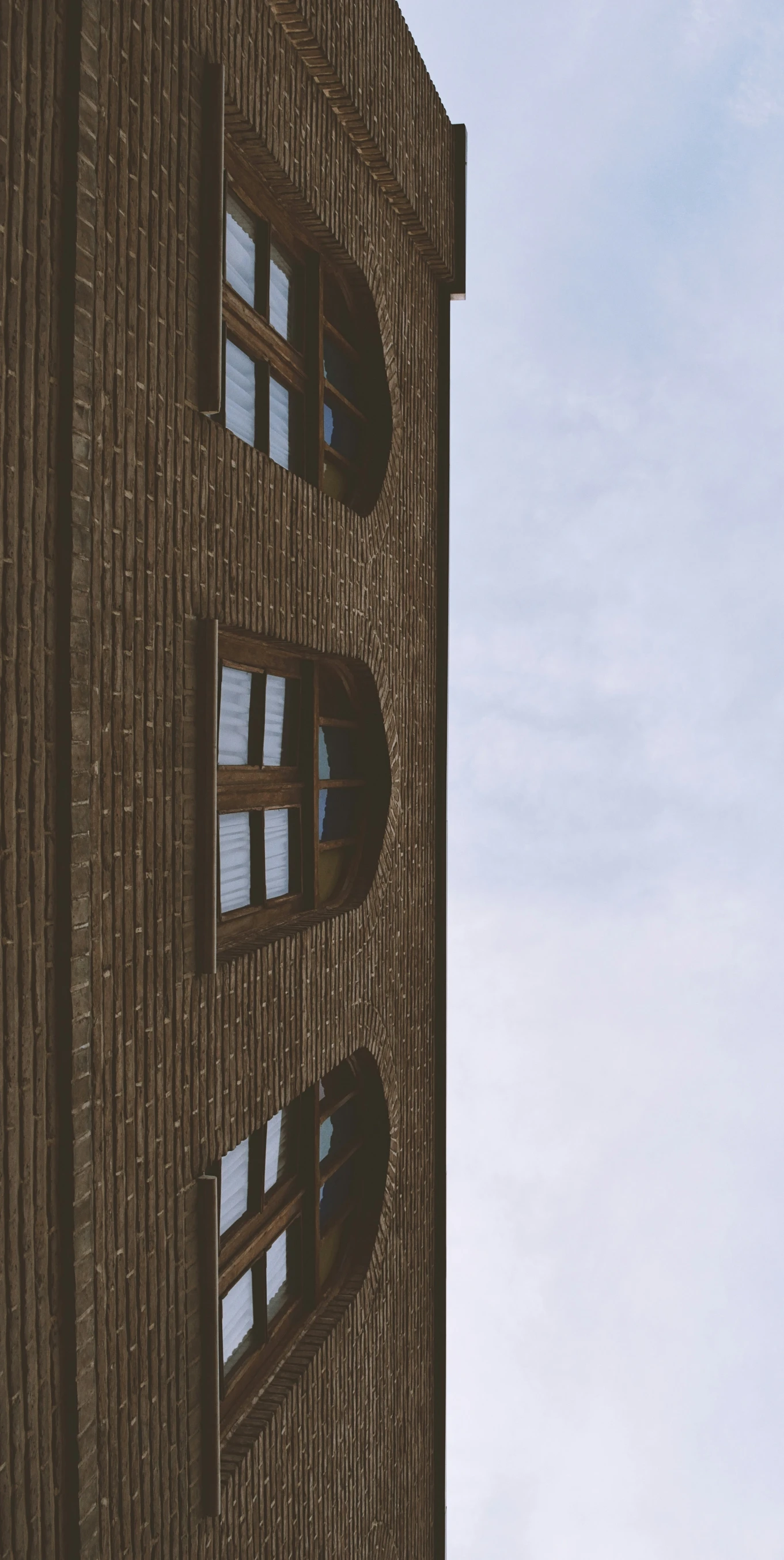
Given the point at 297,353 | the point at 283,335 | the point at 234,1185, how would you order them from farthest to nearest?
the point at 297,353, the point at 283,335, the point at 234,1185

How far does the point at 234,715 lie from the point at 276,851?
183cm

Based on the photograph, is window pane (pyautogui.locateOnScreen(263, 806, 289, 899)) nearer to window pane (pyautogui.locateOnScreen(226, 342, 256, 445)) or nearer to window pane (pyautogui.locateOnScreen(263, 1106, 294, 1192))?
window pane (pyautogui.locateOnScreen(263, 1106, 294, 1192))

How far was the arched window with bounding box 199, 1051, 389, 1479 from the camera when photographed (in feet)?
31.3

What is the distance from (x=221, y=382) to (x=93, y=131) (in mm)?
2332

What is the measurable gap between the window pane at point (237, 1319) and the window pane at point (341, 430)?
32.3 feet

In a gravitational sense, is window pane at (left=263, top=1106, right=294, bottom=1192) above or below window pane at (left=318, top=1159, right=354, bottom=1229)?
above

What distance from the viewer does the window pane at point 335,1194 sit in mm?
12367

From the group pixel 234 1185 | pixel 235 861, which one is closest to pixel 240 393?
pixel 235 861

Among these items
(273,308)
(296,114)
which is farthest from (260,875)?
(296,114)

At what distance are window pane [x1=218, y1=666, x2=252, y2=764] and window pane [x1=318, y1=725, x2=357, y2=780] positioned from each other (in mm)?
1714

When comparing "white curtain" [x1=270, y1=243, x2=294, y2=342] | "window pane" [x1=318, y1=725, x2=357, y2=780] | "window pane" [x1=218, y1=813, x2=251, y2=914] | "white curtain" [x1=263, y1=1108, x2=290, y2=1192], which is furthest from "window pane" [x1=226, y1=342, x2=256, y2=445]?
"white curtain" [x1=263, y1=1108, x2=290, y2=1192]

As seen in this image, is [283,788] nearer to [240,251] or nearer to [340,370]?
[240,251]

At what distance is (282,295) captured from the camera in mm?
11250

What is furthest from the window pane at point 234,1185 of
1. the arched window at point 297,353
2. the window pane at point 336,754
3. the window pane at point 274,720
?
the arched window at point 297,353
